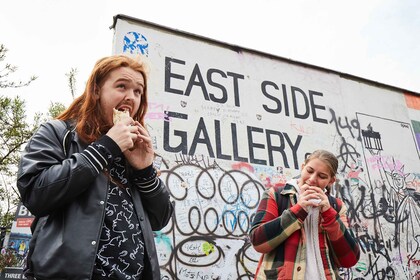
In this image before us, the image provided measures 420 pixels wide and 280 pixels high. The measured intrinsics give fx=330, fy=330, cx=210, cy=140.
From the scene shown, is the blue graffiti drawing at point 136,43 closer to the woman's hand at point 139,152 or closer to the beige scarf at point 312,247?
the woman's hand at point 139,152

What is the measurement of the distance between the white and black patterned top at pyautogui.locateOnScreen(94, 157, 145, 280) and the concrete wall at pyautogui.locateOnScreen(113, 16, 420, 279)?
2620 millimetres

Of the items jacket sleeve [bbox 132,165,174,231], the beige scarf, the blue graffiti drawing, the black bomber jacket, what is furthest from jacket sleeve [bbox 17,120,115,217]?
the blue graffiti drawing

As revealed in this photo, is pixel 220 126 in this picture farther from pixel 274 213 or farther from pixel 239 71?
pixel 274 213

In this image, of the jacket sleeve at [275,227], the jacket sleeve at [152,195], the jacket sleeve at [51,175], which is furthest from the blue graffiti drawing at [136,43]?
the jacket sleeve at [51,175]

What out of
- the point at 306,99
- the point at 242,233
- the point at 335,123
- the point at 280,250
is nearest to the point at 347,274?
the point at 242,233

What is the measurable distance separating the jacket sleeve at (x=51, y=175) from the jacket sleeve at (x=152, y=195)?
28 centimetres

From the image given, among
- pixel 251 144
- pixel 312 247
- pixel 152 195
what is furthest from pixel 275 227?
pixel 251 144

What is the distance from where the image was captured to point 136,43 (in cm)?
471

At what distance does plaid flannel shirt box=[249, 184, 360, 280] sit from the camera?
6.95ft

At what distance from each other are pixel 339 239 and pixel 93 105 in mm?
1759

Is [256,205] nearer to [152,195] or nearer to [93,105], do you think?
[152,195]

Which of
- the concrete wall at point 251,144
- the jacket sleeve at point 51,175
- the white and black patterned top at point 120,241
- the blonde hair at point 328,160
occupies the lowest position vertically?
the white and black patterned top at point 120,241

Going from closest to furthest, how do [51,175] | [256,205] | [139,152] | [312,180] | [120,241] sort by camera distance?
[51,175] → [120,241] → [139,152] → [312,180] → [256,205]

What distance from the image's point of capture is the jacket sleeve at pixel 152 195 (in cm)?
161
